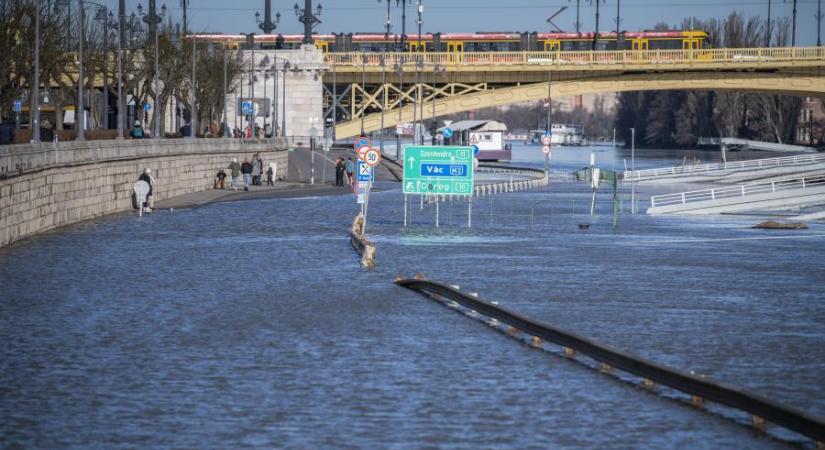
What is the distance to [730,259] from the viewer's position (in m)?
40.2

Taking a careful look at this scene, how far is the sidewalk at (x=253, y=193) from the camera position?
209 feet

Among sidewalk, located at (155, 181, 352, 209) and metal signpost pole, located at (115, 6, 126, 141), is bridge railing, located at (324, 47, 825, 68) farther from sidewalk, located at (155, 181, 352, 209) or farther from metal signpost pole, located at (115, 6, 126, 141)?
metal signpost pole, located at (115, 6, 126, 141)

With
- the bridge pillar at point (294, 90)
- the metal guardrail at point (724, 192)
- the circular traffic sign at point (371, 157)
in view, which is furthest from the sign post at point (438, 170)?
the bridge pillar at point (294, 90)

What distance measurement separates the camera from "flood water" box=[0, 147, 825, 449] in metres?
16.4

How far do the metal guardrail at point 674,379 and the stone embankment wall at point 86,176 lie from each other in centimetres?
1707

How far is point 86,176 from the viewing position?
50.5m

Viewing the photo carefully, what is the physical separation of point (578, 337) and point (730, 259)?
19.8 m

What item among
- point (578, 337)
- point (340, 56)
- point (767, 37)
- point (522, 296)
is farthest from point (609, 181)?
point (578, 337)

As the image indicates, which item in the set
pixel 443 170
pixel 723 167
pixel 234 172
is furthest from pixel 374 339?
pixel 723 167

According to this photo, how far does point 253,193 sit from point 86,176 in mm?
23188

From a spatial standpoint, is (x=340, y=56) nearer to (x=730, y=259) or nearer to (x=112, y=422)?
(x=730, y=259)

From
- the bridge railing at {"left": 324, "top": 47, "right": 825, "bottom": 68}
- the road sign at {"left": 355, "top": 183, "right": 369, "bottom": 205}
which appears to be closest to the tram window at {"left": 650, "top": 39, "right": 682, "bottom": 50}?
the bridge railing at {"left": 324, "top": 47, "right": 825, "bottom": 68}

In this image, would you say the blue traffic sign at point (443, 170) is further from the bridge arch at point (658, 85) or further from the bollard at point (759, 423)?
the bridge arch at point (658, 85)

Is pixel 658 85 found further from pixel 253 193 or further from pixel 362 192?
pixel 362 192
